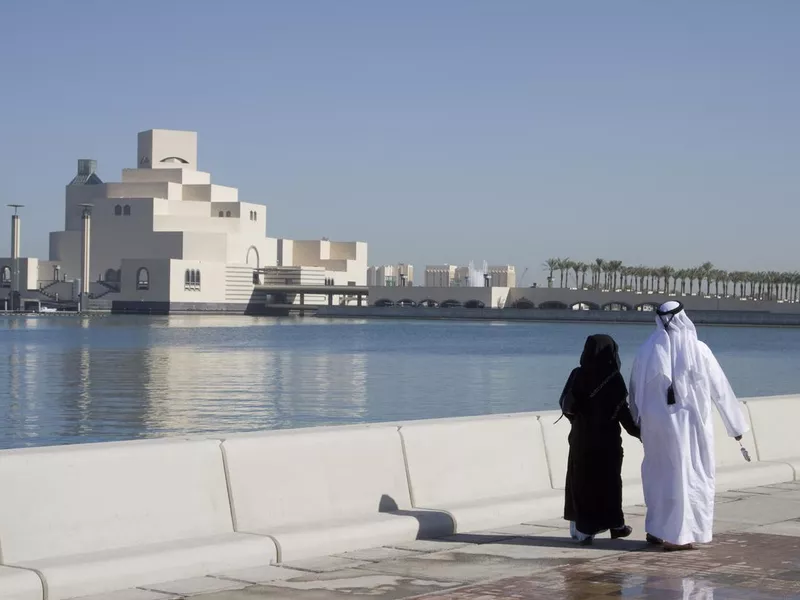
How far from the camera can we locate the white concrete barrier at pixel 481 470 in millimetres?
9914

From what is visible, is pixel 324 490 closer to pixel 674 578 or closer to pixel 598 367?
pixel 598 367

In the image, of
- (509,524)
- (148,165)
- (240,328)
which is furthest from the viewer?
(148,165)

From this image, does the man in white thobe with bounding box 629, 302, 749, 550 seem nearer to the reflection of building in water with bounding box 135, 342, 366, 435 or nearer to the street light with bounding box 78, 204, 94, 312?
the reflection of building in water with bounding box 135, 342, 366, 435

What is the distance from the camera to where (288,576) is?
8023 millimetres

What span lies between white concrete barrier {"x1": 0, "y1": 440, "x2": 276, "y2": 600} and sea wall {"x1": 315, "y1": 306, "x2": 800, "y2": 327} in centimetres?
16215

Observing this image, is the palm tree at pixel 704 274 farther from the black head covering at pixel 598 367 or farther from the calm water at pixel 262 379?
the black head covering at pixel 598 367

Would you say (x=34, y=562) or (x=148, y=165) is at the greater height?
(x=148, y=165)

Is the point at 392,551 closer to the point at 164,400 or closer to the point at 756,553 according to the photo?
the point at 756,553

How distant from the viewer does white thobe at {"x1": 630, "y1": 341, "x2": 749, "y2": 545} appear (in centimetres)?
885

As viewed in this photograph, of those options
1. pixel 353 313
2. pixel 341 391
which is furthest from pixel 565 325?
pixel 341 391

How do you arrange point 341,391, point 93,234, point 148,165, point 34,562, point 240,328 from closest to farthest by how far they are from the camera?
1. point 34,562
2. point 341,391
3. point 240,328
4. point 93,234
5. point 148,165

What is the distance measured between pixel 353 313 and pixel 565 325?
28754 millimetres

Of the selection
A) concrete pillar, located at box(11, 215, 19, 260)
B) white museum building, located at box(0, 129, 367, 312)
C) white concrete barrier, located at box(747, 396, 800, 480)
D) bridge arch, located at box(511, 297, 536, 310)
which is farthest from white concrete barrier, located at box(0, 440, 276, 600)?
bridge arch, located at box(511, 297, 536, 310)

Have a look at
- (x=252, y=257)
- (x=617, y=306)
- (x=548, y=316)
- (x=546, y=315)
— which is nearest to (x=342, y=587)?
(x=252, y=257)
